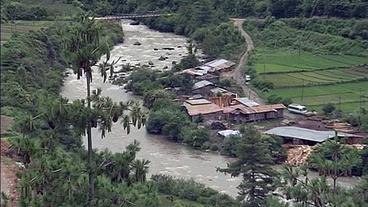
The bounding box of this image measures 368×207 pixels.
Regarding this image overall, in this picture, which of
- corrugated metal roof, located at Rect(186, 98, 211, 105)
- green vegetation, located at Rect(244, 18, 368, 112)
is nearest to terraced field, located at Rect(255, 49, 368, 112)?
green vegetation, located at Rect(244, 18, 368, 112)

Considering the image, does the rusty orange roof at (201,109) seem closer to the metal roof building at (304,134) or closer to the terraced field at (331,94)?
the metal roof building at (304,134)

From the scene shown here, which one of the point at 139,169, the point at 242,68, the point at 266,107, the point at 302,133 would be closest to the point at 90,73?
the point at 139,169

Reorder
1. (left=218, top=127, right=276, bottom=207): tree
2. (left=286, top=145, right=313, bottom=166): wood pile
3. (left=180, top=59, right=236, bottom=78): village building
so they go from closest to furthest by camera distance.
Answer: (left=218, top=127, right=276, bottom=207): tree → (left=286, top=145, right=313, bottom=166): wood pile → (left=180, top=59, right=236, bottom=78): village building

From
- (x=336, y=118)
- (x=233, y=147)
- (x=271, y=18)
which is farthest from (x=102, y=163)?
(x=271, y=18)

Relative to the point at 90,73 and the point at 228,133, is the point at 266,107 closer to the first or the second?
the point at 228,133

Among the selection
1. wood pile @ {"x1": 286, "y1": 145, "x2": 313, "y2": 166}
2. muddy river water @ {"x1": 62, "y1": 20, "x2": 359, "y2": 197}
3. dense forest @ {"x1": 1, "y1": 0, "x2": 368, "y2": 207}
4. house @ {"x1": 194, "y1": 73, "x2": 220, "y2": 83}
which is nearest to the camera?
dense forest @ {"x1": 1, "y1": 0, "x2": 368, "y2": 207}

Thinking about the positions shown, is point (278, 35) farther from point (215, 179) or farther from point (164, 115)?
point (215, 179)

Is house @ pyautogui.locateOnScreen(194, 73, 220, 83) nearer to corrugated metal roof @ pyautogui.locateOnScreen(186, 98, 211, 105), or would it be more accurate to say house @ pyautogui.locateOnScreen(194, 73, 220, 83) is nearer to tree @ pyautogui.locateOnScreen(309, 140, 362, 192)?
corrugated metal roof @ pyautogui.locateOnScreen(186, 98, 211, 105)
